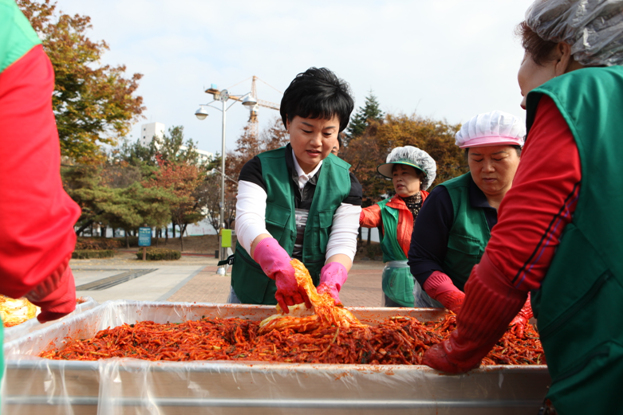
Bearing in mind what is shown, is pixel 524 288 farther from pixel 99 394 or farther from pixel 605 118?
pixel 99 394

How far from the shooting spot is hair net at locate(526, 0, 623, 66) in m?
1.15

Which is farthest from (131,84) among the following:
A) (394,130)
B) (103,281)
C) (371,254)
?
(371,254)

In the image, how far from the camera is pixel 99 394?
1312mm

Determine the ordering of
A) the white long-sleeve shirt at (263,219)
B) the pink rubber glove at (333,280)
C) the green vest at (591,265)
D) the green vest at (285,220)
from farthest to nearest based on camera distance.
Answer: the green vest at (285,220) < the white long-sleeve shirt at (263,219) < the pink rubber glove at (333,280) < the green vest at (591,265)

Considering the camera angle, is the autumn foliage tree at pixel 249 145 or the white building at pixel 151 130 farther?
the white building at pixel 151 130

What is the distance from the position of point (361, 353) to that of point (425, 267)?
31.6 inches

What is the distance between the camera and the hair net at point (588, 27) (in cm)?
115

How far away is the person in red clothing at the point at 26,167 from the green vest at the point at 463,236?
1.94 m

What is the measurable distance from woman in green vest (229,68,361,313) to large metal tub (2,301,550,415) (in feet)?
2.52

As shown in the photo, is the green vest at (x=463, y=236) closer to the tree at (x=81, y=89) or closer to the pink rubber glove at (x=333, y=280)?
the pink rubber glove at (x=333, y=280)

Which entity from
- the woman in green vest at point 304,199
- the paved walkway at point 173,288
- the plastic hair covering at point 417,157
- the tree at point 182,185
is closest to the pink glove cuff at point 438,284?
the woman in green vest at point 304,199

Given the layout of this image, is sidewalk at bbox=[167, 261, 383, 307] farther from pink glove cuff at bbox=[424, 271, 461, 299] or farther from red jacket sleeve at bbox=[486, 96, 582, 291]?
red jacket sleeve at bbox=[486, 96, 582, 291]

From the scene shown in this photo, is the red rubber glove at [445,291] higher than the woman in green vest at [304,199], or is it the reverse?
the woman in green vest at [304,199]

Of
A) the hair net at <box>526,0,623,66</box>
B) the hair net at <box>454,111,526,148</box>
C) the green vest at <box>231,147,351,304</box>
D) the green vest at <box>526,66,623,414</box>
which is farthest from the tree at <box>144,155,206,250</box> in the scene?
the green vest at <box>526,66,623,414</box>
